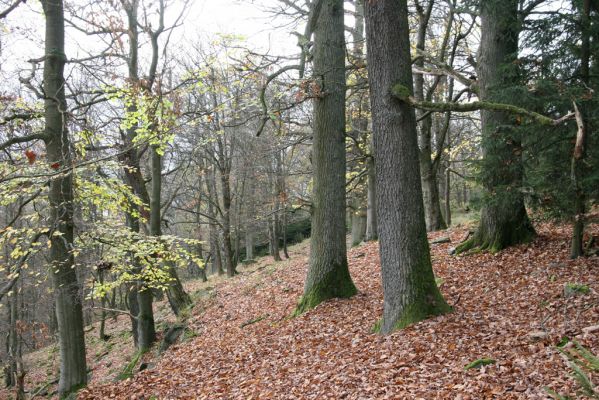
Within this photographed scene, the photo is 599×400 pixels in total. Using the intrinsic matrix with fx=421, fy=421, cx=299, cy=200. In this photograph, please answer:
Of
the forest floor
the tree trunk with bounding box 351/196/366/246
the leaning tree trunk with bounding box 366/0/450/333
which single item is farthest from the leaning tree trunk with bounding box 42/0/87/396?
the tree trunk with bounding box 351/196/366/246

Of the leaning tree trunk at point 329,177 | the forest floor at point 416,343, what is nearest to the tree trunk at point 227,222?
the forest floor at point 416,343

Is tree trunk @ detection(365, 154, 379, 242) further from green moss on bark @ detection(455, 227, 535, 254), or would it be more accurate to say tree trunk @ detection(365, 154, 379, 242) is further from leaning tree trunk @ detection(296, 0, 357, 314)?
leaning tree trunk @ detection(296, 0, 357, 314)

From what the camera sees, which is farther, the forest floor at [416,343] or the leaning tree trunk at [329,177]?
the leaning tree trunk at [329,177]

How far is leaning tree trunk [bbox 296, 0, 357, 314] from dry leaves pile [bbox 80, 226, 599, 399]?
473 mm

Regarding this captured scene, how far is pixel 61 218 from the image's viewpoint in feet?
23.1

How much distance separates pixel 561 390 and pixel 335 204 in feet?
17.5

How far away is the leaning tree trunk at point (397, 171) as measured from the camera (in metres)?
6.10

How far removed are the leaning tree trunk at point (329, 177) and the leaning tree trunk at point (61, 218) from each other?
13.6 ft

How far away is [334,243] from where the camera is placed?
28.3ft

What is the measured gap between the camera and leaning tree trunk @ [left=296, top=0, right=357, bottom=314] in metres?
8.58

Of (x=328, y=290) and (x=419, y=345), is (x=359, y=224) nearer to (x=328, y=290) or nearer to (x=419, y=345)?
(x=328, y=290)

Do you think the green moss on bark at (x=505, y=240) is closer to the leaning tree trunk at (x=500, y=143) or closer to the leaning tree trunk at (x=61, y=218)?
the leaning tree trunk at (x=500, y=143)

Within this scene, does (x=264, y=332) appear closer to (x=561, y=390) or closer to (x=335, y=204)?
(x=335, y=204)

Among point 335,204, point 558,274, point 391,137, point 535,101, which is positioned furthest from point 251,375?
point 535,101
